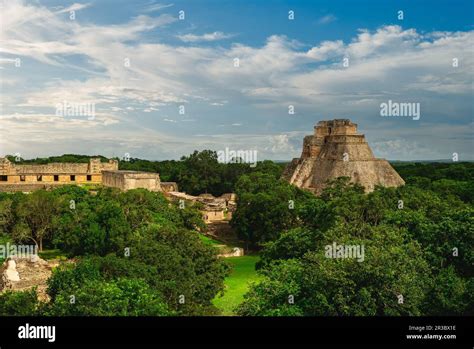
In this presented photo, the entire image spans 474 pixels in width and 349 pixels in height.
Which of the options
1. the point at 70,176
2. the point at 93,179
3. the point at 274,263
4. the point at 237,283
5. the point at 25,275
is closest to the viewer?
the point at 25,275

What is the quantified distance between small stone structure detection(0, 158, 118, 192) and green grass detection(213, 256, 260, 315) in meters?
22.5

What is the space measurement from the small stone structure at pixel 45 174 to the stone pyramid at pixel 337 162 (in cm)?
1936

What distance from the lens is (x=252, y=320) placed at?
8.01 m

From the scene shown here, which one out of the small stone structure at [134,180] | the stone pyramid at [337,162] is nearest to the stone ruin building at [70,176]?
the small stone structure at [134,180]

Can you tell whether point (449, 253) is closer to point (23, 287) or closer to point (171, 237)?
point (171, 237)

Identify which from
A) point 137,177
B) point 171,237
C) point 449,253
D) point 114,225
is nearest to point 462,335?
point 449,253

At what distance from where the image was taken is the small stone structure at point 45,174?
4739 cm

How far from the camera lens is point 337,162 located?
4650 centimetres

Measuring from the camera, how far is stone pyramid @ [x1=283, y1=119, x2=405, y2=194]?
4522cm

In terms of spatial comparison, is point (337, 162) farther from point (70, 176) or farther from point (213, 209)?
point (70, 176)

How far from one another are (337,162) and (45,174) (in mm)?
27370

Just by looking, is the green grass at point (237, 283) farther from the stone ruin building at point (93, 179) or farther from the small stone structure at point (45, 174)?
the small stone structure at point (45, 174)

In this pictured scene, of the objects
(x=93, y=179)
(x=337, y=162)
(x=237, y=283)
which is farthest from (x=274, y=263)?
(x=93, y=179)

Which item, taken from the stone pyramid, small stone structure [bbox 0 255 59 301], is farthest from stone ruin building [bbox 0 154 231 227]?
small stone structure [bbox 0 255 59 301]
